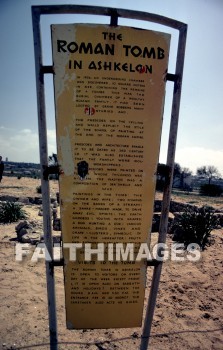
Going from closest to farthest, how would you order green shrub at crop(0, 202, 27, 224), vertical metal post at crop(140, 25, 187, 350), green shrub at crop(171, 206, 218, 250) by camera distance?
1. vertical metal post at crop(140, 25, 187, 350)
2. green shrub at crop(171, 206, 218, 250)
3. green shrub at crop(0, 202, 27, 224)

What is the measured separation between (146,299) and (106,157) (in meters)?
3.20

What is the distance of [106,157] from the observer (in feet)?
6.47

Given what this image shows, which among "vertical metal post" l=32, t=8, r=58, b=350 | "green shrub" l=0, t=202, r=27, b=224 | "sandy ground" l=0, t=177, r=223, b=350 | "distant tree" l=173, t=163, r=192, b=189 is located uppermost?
"vertical metal post" l=32, t=8, r=58, b=350

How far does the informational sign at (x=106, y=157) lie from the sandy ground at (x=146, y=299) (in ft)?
4.10

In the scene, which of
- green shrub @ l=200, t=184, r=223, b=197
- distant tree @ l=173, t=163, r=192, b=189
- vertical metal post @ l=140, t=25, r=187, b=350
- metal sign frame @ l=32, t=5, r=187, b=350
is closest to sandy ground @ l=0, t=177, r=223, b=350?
metal sign frame @ l=32, t=5, r=187, b=350

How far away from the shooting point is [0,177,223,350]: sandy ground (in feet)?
10.0

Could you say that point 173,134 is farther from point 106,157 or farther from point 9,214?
point 9,214

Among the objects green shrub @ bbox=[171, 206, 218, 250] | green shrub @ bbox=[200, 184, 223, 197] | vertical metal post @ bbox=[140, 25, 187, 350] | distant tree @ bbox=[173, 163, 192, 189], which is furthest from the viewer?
distant tree @ bbox=[173, 163, 192, 189]

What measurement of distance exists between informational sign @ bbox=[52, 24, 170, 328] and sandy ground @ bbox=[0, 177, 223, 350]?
125 centimetres

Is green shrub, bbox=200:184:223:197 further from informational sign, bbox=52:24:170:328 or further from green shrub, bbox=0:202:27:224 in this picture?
informational sign, bbox=52:24:170:328

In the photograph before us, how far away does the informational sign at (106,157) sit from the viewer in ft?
6.22

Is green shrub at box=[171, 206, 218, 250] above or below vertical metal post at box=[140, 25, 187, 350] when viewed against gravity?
below

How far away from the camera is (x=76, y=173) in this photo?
6.45 ft

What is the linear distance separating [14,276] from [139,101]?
4.15 m
